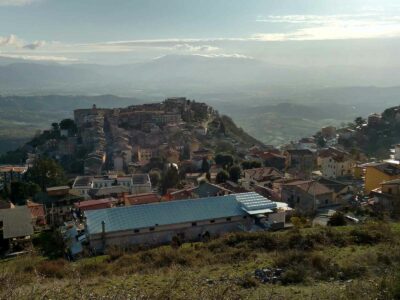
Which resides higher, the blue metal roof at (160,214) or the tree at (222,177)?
the blue metal roof at (160,214)

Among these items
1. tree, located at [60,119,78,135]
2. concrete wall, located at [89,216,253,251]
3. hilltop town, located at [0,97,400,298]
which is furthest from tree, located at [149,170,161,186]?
tree, located at [60,119,78,135]

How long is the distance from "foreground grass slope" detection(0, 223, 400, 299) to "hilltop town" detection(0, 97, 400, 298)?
80 cm

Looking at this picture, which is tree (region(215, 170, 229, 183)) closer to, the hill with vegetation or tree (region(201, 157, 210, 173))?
tree (region(201, 157, 210, 173))

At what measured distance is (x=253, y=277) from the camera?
8.61 metres

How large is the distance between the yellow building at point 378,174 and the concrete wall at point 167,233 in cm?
1083

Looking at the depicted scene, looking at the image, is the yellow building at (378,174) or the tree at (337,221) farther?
the yellow building at (378,174)

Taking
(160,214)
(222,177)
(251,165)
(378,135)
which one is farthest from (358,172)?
(160,214)

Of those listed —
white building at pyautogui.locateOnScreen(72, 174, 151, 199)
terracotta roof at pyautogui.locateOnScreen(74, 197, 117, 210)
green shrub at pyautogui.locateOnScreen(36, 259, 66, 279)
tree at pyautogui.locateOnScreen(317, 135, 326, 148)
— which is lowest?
white building at pyautogui.locateOnScreen(72, 174, 151, 199)

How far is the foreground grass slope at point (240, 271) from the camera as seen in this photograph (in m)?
6.77

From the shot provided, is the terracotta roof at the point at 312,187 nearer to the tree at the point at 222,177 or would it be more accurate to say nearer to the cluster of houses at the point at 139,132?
the tree at the point at 222,177

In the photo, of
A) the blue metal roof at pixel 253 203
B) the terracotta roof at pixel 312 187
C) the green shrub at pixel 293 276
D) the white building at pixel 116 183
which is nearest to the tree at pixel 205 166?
the white building at pixel 116 183

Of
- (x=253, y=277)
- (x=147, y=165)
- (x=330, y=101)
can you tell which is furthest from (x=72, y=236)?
(x=330, y=101)

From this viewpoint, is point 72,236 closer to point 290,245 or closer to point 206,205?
point 206,205

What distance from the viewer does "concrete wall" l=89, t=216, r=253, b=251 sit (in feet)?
48.6
